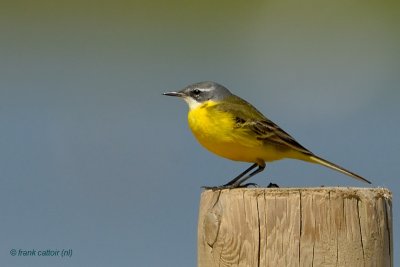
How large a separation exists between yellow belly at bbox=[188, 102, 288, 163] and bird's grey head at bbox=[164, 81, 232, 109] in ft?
1.99

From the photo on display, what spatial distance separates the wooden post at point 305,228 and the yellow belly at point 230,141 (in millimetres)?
2534

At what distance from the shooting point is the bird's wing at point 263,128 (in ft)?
21.7

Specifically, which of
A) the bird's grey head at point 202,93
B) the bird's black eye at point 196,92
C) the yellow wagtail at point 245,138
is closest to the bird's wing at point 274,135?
the yellow wagtail at point 245,138

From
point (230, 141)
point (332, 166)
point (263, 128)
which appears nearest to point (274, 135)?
point (263, 128)

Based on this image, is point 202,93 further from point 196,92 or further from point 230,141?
point 230,141

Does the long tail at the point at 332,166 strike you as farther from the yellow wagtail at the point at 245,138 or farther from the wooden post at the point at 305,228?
the wooden post at the point at 305,228

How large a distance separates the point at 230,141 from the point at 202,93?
3.41 ft

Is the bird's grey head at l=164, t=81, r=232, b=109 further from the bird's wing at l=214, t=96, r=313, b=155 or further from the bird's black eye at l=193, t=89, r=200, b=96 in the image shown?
the bird's wing at l=214, t=96, r=313, b=155

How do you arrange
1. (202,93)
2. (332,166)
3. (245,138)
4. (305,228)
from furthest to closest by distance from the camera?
(202,93)
(245,138)
(332,166)
(305,228)

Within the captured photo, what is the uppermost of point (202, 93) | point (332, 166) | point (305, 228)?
point (202, 93)

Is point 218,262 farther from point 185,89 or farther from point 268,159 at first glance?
point 185,89

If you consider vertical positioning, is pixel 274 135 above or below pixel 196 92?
below

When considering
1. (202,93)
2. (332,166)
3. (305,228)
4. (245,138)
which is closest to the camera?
(305,228)

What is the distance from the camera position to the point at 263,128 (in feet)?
22.0
